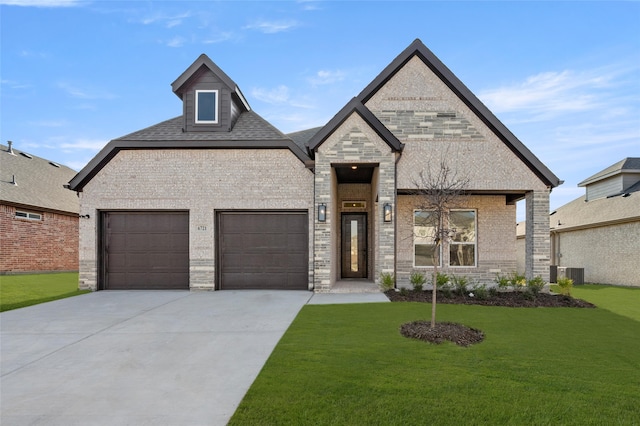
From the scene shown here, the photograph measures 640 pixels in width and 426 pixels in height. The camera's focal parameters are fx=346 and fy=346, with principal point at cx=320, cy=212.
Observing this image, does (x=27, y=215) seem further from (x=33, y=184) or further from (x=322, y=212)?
(x=322, y=212)

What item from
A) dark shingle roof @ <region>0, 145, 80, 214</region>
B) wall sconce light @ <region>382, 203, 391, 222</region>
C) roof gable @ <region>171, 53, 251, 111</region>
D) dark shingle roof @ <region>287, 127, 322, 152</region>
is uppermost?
roof gable @ <region>171, 53, 251, 111</region>

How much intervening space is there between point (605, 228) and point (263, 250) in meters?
16.0

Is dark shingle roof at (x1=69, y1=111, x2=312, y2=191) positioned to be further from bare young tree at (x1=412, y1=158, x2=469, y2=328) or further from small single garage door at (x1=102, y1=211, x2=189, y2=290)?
bare young tree at (x1=412, y1=158, x2=469, y2=328)

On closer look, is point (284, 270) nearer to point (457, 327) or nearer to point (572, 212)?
point (457, 327)

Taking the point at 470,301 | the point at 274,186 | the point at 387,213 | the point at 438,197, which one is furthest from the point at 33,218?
the point at 470,301

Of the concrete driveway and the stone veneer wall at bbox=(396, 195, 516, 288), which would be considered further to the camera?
the stone veneer wall at bbox=(396, 195, 516, 288)

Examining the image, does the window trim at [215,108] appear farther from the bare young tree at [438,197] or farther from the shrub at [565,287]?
the shrub at [565,287]

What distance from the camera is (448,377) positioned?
404cm

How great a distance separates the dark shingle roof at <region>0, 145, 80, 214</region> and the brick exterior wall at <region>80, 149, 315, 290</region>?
9208mm

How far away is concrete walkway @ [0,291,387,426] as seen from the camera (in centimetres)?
340

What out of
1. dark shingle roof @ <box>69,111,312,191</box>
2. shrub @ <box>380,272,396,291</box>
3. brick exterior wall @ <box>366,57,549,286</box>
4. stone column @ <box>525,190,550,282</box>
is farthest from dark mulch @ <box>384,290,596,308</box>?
dark shingle roof @ <box>69,111,312,191</box>

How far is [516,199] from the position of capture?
1191 centimetres

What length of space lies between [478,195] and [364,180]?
13.2 ft

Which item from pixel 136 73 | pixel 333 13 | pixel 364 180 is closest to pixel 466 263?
pixel 364 180
